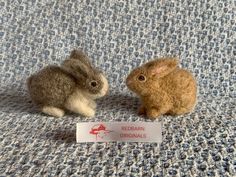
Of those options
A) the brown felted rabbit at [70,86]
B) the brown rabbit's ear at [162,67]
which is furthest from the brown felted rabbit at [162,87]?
the brown felted rabbit at [70,86]

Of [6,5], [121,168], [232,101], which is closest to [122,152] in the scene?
[121,168]

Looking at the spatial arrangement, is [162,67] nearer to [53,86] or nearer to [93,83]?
[93,83]

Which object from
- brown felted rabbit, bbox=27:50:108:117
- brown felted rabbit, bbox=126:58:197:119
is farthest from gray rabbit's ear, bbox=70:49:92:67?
brown felted rabbit, bbox=126:58:197:119

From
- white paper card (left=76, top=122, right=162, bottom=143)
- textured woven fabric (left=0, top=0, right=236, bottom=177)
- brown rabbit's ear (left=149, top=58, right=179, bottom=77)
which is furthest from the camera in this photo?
textured woven fabric (left=0, top=0, right=236, bottom=177)

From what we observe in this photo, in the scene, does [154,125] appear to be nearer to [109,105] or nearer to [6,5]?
[109,105]

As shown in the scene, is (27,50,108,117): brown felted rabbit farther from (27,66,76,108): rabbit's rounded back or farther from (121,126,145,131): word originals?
(121,126,145,131): word originals

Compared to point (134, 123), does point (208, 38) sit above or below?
above

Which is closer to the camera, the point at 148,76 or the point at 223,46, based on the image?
the point at 148,76

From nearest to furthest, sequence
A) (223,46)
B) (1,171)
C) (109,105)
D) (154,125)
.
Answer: (1,171) < (154,125) < (109,105) < (223,46)
